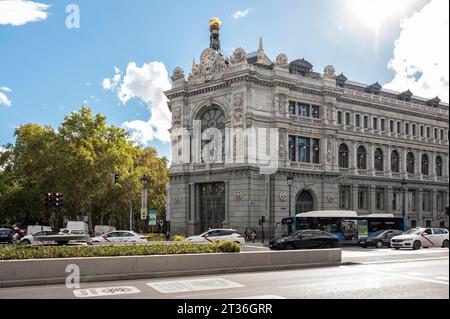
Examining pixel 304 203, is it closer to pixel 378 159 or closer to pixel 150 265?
pixel 378 159

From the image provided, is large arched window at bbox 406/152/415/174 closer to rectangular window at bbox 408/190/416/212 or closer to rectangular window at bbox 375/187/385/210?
rectangular window at bbox 408/190/416/212

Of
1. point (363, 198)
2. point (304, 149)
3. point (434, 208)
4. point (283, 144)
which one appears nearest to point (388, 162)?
point (363, 198)

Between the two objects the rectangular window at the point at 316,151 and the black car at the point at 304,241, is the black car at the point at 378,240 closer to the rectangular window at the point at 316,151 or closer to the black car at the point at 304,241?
the black car at the point at 304,241

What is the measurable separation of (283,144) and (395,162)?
2167 cm

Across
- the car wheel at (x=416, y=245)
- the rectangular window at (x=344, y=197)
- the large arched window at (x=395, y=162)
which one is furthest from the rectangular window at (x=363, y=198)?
the car wheel at (x=416, y=245)

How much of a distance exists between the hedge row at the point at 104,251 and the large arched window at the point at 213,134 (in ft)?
115

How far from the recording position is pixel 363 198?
6412 centimetres

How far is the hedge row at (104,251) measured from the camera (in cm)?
1769

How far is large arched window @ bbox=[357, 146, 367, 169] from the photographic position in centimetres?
6384

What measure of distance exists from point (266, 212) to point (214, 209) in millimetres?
6559

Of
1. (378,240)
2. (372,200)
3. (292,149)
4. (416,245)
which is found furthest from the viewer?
(372,200)

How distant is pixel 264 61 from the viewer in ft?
189
